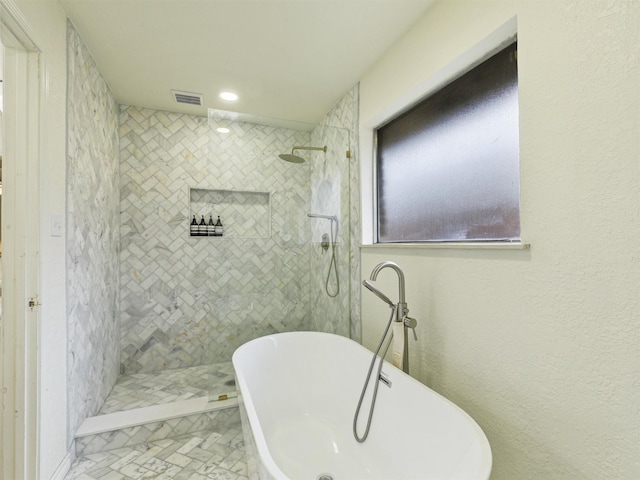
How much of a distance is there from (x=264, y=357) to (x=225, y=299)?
2.01 feet

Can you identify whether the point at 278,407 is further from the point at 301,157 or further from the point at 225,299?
the point at 301,157

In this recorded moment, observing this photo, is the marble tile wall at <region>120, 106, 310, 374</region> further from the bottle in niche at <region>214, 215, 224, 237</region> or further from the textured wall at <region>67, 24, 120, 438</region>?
the textured wall at <region>67, 24, 120, 438</region>

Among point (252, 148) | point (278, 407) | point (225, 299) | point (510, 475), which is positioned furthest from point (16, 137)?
point (510, 475)

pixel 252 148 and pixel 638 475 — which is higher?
pixel 252 148

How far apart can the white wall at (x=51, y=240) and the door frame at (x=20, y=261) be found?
0.04 meters

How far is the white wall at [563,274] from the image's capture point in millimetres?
869

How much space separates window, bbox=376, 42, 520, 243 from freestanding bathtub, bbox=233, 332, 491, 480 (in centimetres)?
83

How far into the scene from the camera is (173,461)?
1854mm

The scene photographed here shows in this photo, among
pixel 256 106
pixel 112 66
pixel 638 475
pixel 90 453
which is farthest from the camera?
pixel 256 106

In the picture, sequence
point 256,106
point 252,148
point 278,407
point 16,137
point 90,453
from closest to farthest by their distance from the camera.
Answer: point 16,137 < point 90,453 < point 278,407 < point 252,148 < point 256,106

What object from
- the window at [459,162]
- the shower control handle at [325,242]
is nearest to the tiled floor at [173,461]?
the shower control handle at [325,242]

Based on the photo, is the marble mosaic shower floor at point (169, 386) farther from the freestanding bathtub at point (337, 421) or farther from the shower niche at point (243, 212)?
the shower niche at point (243, 212)

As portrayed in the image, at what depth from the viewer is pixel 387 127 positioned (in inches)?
89.7

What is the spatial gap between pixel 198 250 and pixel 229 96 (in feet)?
4.77
